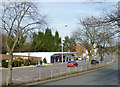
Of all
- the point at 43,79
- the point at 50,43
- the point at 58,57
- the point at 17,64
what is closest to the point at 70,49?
the point at 50,43

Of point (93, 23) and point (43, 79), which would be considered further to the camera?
point (43, 79)

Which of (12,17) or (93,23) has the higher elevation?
(12,17)

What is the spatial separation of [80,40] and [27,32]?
60.6 ft

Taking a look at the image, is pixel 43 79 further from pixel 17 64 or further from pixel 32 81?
pixel 17 64

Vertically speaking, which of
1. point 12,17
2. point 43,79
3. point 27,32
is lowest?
point 43,79

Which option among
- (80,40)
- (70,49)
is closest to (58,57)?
(80,40)

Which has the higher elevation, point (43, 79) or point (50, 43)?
point (50, 43)

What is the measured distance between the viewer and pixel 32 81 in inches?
540

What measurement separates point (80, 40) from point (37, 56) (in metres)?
23.9

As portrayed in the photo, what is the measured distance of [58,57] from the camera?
184ft

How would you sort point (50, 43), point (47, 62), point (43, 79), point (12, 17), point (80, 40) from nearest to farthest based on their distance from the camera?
1. point (12, 17)
2. point (43, 79)
3. point (80, 40)
4. point (47, 62)
5. point (50, 43)

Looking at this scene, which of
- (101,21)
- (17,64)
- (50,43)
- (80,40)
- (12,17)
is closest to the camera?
(101,21)

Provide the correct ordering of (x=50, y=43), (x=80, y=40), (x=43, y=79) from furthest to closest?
1. (x=50, y=43)
2. (x=80, y=40)
3. (x=43, y=79)

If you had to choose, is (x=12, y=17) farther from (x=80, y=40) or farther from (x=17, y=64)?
(x=17, y=64)
